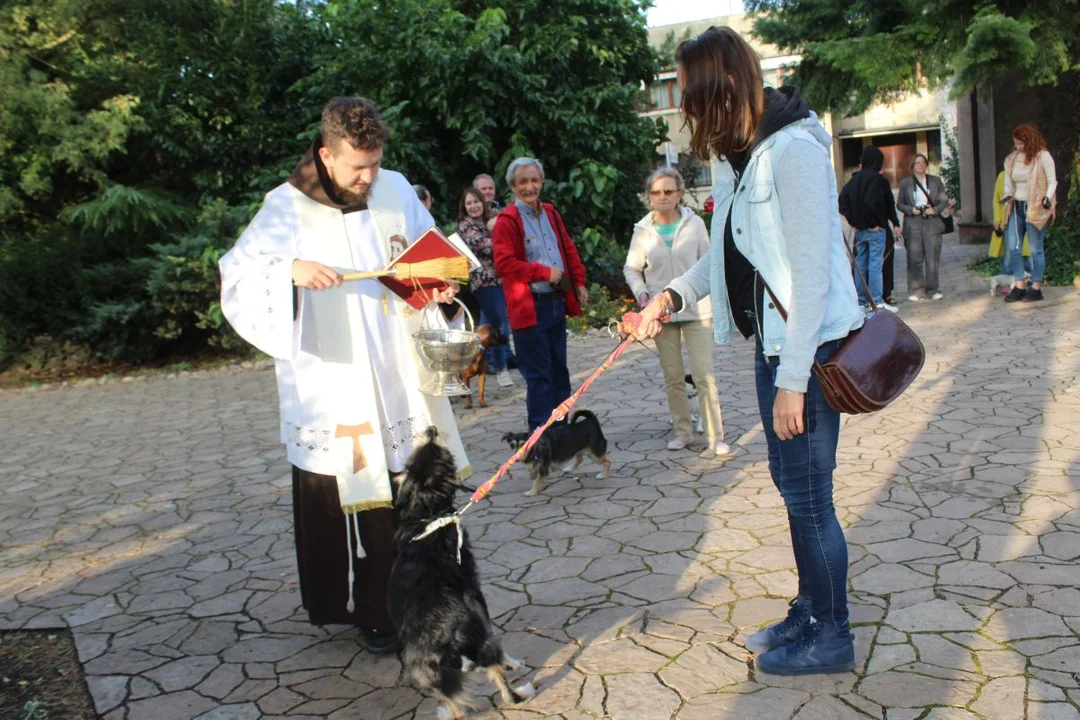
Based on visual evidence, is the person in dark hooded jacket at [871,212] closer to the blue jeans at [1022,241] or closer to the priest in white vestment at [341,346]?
the blue jeans at [1022,241]

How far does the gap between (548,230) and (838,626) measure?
395 centimetres

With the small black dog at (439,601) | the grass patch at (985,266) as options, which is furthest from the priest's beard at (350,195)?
the grass patch at (985,266)

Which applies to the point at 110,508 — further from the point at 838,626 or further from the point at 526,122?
the point at 526,122

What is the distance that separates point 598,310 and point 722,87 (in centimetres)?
1037

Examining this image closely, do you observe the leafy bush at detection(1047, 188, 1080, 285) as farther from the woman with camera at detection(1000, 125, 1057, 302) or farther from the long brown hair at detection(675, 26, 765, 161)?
the long brown hair at detection(675, 26, 765, 161)

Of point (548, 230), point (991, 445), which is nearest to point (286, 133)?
point (548, 230)

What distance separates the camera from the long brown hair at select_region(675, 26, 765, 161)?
2.86 metres

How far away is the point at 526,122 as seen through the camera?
1393 centimetres

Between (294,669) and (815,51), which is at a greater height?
(815,51)

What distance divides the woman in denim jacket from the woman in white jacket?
287 centimetres

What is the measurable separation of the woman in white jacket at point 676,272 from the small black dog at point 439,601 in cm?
304

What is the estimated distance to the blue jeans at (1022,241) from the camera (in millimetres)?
10547

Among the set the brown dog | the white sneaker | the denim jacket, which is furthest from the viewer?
the brown dog

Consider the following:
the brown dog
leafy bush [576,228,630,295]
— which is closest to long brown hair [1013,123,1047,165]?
leafy bush [576,228,630,295]
